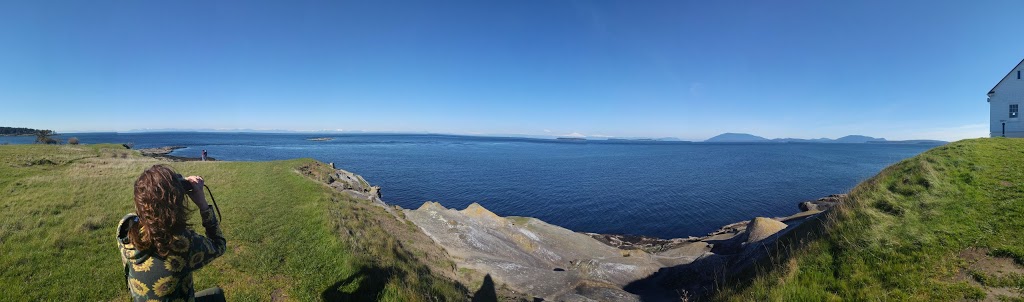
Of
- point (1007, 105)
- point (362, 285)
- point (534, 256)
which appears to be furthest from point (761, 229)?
point (1007, 105)

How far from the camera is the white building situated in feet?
104

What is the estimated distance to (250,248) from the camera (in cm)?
1261

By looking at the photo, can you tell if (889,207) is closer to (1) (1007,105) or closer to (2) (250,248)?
(2) (250,248)

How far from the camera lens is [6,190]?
1909 centimetres

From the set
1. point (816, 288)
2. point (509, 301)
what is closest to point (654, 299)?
point (509, 301)

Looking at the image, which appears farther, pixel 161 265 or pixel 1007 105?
pixel 1007 105

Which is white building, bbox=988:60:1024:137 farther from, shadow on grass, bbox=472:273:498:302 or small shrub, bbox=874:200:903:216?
shadow on grass, bbox=472:273:498:302

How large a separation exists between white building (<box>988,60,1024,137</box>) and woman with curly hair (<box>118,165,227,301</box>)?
53.4 metres

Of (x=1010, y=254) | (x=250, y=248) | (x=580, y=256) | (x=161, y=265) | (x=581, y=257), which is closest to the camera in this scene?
(x=161, y=265)

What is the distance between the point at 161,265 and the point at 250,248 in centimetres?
952

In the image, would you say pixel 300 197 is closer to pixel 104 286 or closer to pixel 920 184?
pixel 104 286

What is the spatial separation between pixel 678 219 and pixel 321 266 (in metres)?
39.6

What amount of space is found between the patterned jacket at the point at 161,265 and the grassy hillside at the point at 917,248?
1124 centimetres

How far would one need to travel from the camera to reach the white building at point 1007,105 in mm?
31562
